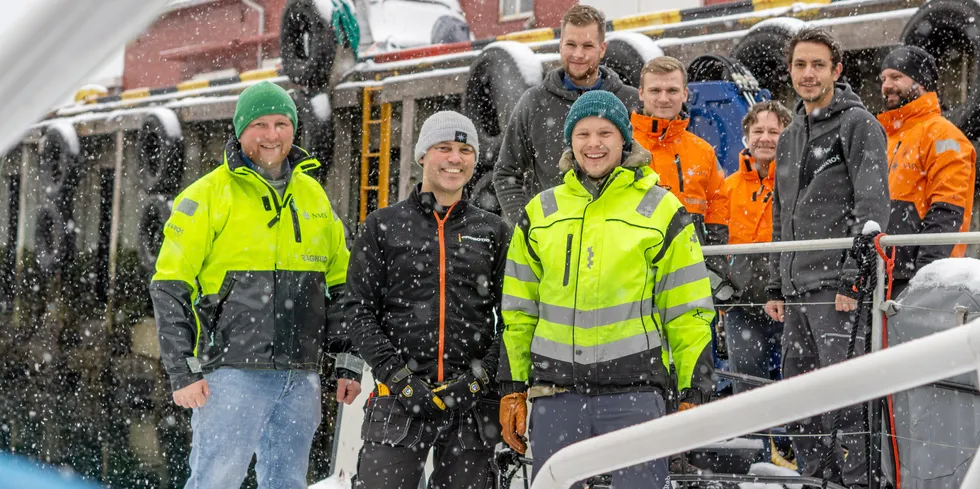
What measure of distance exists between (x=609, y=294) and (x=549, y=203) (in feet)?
1.12

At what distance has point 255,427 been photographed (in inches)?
123

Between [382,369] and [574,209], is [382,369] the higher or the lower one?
the lower one

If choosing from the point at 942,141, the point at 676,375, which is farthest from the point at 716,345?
the point at 676,375

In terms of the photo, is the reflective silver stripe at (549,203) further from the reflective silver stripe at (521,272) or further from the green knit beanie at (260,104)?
the green knit beanie at (260,104)

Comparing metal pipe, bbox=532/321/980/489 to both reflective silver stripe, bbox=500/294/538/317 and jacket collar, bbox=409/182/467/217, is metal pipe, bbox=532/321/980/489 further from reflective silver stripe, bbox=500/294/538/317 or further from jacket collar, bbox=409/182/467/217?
jacket collar, bbox=409/182/467/217

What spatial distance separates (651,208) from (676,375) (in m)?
0.49

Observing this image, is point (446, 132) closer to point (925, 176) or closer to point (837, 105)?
point (837, 105)

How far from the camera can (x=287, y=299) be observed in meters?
3.23

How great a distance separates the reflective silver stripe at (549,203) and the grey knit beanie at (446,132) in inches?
15.3

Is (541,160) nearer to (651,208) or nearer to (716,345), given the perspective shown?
(651,208)

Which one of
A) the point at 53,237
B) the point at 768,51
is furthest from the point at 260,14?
the point at 768,51

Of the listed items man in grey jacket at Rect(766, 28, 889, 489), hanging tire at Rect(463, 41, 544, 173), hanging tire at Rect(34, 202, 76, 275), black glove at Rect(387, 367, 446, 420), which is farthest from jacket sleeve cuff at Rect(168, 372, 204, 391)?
hanging tire at Rect(34, 202, 76, 275)

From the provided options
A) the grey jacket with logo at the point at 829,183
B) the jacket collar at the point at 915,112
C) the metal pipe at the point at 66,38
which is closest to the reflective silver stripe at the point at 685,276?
the grey jacket with logo at the point at 829,183

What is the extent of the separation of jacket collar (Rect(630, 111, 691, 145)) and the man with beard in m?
0.86
